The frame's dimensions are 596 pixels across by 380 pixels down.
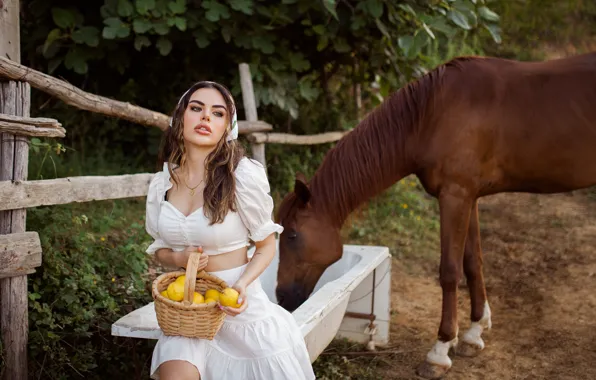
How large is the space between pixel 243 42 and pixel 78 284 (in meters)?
2.76

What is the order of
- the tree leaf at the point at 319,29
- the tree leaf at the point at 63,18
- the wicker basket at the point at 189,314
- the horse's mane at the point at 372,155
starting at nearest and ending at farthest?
1. the wicker basket at the point at 189,314
2. the horse's mane at the point at 372,155
3. the tree leaf at the point at 63,18
4. the tree leaf at the point at 319,29

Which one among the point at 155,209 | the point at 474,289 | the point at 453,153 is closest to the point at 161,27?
the point at 453,153

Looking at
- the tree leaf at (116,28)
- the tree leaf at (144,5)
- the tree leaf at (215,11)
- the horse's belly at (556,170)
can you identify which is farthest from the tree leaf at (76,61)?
the horse's belly at (556,170)

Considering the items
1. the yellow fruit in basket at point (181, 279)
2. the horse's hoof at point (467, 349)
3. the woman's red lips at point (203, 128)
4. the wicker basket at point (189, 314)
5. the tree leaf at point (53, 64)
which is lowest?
the horse's hoof at point (467, 349)

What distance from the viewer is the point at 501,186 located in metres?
3.57

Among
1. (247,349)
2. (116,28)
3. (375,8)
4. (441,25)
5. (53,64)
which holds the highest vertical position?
(375,8)

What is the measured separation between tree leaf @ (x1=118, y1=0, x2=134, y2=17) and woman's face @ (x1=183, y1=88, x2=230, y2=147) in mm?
2855

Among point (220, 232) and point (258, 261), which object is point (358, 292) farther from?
point (220, 232)

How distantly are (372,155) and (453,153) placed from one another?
481 mm

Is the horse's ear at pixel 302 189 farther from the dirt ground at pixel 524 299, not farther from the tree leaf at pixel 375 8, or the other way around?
the tree leaf at pixel 375 8

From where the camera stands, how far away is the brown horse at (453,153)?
3383 millimetres

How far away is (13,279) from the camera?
2.61 meters

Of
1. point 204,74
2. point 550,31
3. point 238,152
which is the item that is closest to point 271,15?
point 204,74

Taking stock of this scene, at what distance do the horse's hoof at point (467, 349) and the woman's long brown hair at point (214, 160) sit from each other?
8.00ft
